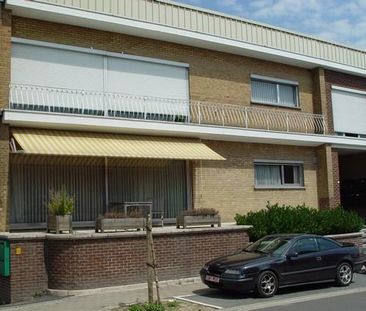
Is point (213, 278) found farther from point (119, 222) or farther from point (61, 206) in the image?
point (61, 206)

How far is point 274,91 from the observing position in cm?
2220

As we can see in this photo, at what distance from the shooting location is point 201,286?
46.4 feet

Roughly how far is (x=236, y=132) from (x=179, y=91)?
2441 millimetres

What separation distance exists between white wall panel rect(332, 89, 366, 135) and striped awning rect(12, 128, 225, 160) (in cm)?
775

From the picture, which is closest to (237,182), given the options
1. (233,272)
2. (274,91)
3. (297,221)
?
(297,221)

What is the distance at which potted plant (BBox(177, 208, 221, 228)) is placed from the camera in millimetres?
15641

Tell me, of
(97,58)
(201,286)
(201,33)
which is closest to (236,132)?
(201,33)

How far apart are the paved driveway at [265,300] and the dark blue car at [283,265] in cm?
24

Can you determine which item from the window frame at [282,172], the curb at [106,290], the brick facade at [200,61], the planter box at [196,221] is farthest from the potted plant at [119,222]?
the window frame at [282,172]

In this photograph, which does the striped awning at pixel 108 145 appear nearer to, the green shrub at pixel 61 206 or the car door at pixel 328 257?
the green shrub at pixel 61 206

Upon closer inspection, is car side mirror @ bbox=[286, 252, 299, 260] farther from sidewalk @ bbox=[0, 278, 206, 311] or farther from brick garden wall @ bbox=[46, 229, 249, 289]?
brick garden wall @ bbox=[46, 229, 249, 289]

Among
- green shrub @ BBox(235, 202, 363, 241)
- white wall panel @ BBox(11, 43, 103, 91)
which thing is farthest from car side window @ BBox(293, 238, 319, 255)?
white wall panel @ BBox(11, 43, 103, 91)

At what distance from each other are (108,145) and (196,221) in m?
3.43

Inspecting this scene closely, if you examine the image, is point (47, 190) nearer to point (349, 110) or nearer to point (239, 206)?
point (239, 206)
